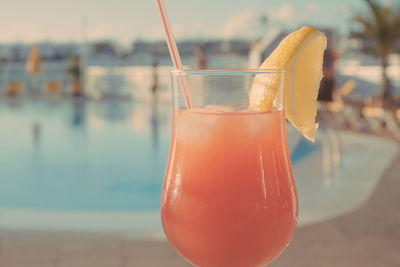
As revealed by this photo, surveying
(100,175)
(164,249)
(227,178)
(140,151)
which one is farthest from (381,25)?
(227,178)

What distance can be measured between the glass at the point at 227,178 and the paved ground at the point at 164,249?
59.5 inches

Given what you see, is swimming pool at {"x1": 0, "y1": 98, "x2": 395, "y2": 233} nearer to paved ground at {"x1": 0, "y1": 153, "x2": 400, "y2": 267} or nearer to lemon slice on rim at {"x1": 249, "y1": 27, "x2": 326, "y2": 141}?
paved ground at {"x1": 0, "y1": 153, "x2": 400, "y2": 267}

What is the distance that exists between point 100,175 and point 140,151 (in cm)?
145

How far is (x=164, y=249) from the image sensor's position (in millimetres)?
2754

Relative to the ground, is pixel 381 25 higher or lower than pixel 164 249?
lower

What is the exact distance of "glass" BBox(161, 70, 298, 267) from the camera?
2.96 ft

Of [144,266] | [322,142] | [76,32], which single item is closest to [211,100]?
[144,266]

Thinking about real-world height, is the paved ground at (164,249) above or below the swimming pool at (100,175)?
above

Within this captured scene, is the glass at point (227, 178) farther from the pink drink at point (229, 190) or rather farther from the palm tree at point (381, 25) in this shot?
the palm tree at point (381, 25)

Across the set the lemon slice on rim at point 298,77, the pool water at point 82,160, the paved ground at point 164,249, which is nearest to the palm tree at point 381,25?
the pool water at point 82,160

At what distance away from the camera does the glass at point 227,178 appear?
0.90m

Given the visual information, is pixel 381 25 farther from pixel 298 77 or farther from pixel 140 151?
pixel 298 77

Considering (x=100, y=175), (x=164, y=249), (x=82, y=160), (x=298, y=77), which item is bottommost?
(x=82, y=160)

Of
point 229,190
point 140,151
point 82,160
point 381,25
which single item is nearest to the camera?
point 229,190
